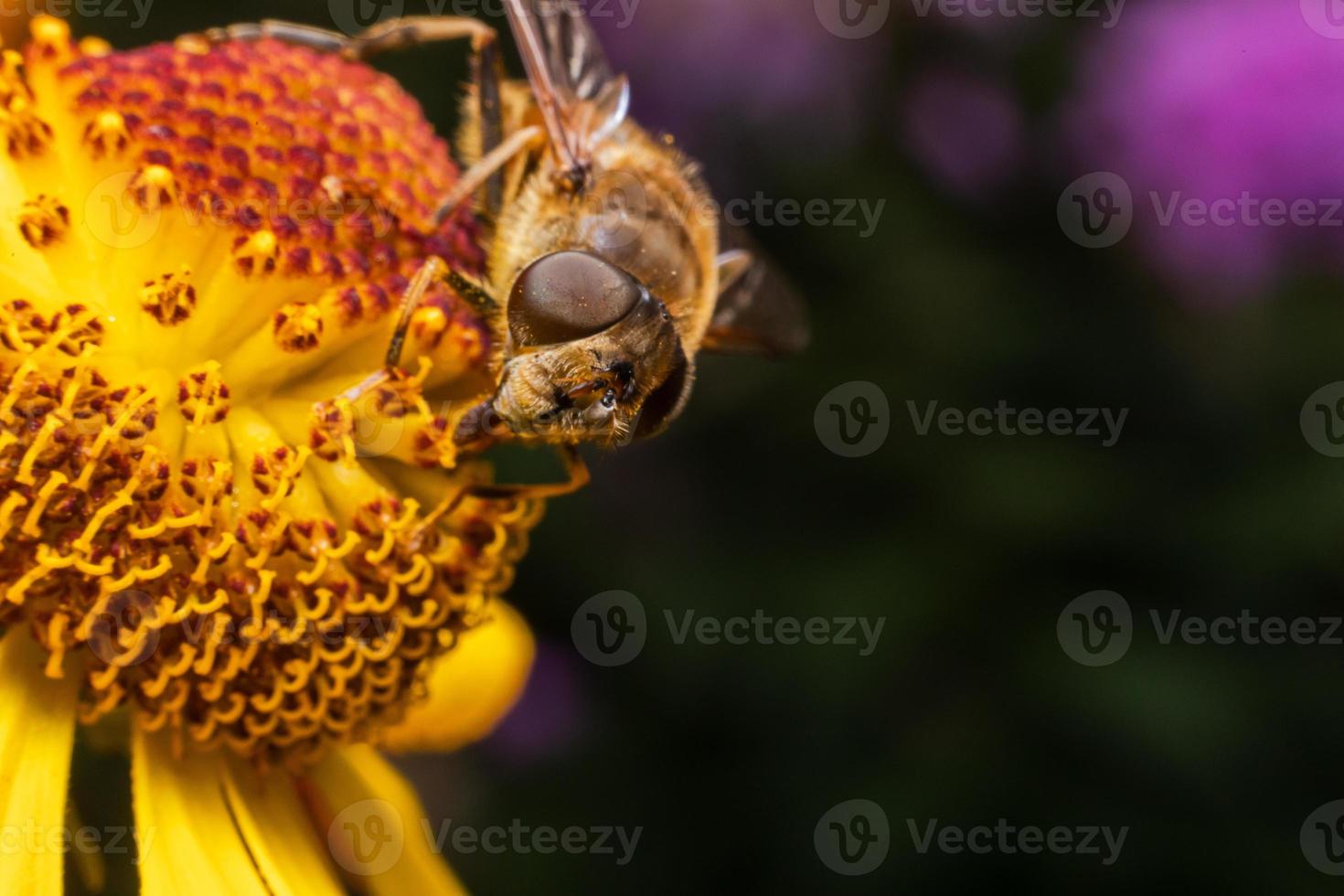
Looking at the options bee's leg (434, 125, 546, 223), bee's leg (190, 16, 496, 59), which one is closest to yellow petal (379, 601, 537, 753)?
bee's leg (434, 125, 546, 223)

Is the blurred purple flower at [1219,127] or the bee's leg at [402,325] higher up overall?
the blurred purple flower at [1219,127]

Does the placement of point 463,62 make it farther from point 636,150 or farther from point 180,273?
point 180,273

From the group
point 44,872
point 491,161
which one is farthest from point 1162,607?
point 44,872
